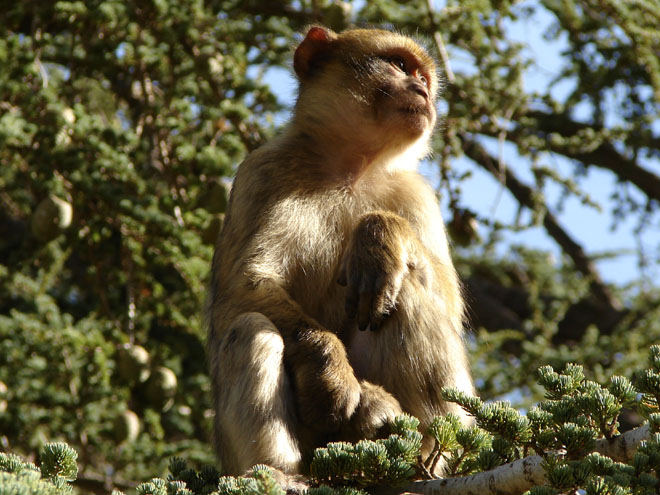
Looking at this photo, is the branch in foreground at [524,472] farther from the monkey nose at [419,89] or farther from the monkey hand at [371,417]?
the monkey nose at [419,89]

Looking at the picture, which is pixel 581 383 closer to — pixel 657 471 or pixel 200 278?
pixel 657 471

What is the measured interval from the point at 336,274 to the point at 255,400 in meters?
1.02

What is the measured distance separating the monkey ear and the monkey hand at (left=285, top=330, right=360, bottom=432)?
201 centimetres

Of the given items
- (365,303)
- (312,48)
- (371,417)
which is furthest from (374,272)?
(312,48)

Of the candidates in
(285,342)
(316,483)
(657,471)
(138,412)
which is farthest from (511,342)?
(657,471)

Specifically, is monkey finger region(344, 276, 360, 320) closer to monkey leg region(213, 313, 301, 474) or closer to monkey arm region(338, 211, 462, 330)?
monkey arm region(338, 211, 462, 330)

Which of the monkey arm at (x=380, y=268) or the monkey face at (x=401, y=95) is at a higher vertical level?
the monkey face at (x=401, y=95)

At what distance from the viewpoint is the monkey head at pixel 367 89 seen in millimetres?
4559

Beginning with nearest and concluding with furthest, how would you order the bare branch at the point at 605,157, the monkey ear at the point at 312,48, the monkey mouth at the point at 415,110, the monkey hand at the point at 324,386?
1. the monkey hand at the point at 324,386
2. the monkey mouth at the point at 415,110
3. the monkey ear at the point at 312,48
4. the bare branch at the point at 605,157

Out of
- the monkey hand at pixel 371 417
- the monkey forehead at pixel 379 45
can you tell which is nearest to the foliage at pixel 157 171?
the monkey forehead at pixel 379 45

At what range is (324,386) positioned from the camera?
354 centimetres

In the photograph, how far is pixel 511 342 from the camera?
25.3ft

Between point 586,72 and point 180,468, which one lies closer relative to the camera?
point 180,468

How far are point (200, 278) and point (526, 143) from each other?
2374 millimetres
